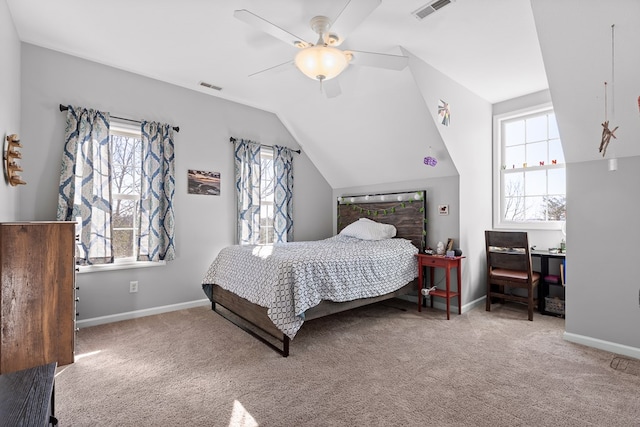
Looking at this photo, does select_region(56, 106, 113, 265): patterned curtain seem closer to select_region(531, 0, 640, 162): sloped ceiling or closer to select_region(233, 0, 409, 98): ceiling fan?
select_region(233, 0, 409, 98): ceiling fan

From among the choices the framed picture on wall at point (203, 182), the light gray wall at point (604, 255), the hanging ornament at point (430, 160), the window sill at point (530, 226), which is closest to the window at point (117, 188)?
the framed picture on wall at point (203, 182)

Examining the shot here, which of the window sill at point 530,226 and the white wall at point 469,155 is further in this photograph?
the window sill at point 530,226

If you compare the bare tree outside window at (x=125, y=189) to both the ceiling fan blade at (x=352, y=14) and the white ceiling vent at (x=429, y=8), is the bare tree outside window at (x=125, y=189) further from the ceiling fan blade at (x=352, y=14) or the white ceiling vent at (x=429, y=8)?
the white ceiling vent at (x=429, y=8)

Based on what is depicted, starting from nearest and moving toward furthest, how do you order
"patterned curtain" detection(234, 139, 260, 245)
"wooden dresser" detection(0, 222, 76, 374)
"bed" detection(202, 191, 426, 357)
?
"wooden dresser" detection(0, 222, 76, 374) < "bed" detection(202, 191, 426, 357) < "patterned curtain" detection(234, 139, 260, 245)

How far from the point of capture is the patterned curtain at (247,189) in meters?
4.05

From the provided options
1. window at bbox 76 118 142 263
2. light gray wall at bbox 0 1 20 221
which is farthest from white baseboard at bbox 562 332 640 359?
light gray wall at bbox 0 1 20 221

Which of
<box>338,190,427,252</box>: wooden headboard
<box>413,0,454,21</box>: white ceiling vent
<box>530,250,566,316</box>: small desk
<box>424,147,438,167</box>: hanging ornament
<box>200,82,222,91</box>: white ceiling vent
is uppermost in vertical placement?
<box>200,82,222,91</box>: white ceiling vent

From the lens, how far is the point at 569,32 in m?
2.10

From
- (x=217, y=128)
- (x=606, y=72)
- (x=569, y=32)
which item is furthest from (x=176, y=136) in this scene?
(x=606, y=72)

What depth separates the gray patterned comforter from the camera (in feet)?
7.97

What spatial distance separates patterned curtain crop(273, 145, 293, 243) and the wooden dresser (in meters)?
2.51

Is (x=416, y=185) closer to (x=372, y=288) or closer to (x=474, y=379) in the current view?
(x=372, y=288)

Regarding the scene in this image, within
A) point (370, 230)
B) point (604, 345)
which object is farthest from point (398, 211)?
point (604, 345)

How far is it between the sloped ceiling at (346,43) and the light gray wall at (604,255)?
1274 millimetres
